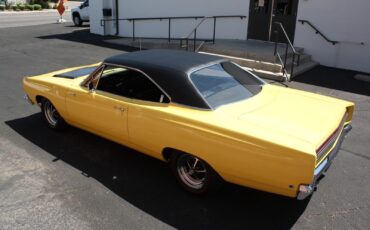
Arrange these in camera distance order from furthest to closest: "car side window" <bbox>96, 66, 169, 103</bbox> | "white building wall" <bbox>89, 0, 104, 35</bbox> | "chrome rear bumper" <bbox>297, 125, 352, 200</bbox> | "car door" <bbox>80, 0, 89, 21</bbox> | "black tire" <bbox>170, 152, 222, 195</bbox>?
"car door" <bbox>80, 0, 89, 21</bbox> < "white building wall" <bbox>89, 0, 104, 35</bbox> < "car side window" <bbox>96, 66, 169, 103</bbox> < "black tire" <bbox>170, 152, 222, 195</bbox> < "chrome rear bumper" <bbox>297, 125, 352, 200</bbox>

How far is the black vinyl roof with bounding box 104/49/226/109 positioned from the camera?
165 inches

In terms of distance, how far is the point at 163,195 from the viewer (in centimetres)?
430

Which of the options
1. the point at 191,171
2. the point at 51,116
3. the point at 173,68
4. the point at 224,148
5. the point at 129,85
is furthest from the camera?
the point at 51,116

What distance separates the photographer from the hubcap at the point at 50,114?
19.6 feet

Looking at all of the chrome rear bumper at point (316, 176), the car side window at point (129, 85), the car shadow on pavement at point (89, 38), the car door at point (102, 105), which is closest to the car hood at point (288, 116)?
the chrome rear bumper at point (316, 176)

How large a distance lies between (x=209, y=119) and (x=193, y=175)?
2.57 ft

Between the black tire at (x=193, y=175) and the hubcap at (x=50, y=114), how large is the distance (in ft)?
8.61

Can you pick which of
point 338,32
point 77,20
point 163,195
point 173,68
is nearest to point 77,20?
point 77,20

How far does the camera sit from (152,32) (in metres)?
16.8

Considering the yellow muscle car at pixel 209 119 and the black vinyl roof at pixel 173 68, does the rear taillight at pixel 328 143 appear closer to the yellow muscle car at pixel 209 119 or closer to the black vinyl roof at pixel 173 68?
the yellow muscle car at pixel 209 119

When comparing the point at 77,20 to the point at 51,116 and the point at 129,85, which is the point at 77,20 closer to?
the point at 51,116

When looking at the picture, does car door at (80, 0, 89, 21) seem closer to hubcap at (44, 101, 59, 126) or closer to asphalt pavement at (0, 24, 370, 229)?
asphalt pavement at (0, 24, 370, 229)

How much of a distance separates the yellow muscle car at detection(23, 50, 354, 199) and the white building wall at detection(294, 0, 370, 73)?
7336 millimetres

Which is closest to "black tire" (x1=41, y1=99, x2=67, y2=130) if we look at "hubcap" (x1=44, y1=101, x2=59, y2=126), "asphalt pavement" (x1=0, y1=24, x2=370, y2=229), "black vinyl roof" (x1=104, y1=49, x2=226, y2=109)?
"hubcap" (x1=44, y1=101, x2=59, y2=126)
